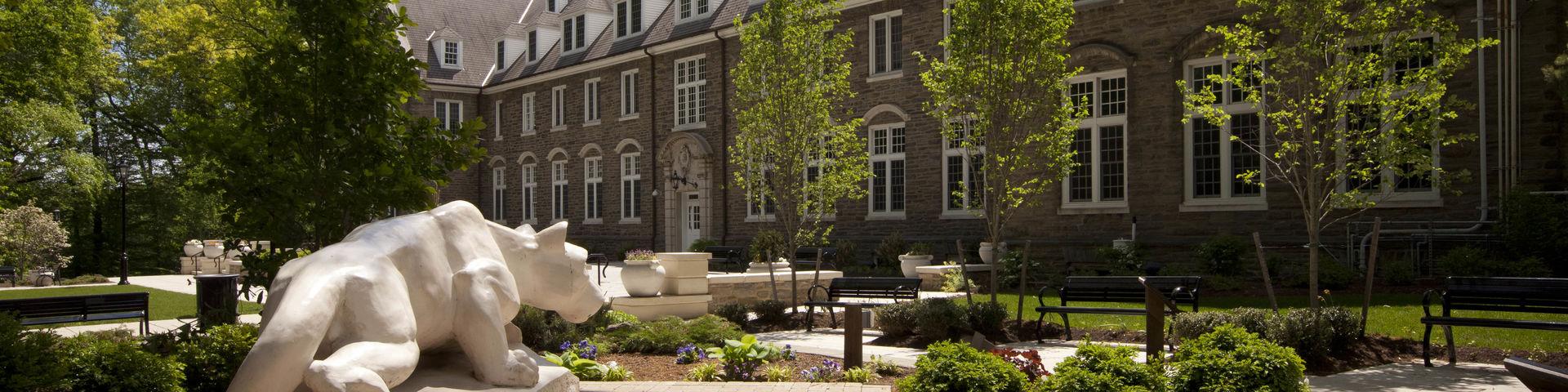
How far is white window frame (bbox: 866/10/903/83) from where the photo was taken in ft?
83.5

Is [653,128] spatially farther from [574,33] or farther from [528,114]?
[528,114]

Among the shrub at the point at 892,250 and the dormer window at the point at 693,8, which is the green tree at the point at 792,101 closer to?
the shrub at the point at 892,250

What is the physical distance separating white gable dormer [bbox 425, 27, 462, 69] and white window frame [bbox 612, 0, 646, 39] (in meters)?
10.0

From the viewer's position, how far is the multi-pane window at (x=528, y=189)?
40.1 metres

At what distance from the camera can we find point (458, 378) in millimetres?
5168

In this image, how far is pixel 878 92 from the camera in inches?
1013

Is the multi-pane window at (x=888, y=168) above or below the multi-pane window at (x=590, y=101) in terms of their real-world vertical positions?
below

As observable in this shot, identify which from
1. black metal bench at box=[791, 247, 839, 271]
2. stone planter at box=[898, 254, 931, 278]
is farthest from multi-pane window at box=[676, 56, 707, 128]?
stone planter at box=[898, 254, 931, 278]

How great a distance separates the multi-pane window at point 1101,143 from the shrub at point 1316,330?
11.7m

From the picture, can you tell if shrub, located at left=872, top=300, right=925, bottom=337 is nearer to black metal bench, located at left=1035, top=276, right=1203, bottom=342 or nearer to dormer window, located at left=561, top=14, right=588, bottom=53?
black metal bench, located at left=1035, top=276, right=1203, bottom=342

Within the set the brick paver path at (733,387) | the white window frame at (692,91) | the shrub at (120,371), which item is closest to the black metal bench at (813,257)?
the white window frame at (692,91)

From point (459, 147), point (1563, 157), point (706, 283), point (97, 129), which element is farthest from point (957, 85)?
point (97, 129)

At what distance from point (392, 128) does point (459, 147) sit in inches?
18.7

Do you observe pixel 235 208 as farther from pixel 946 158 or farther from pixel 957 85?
pixel 946 158
